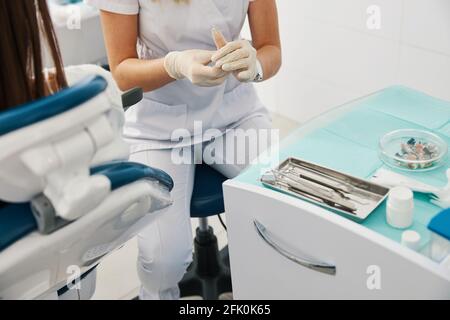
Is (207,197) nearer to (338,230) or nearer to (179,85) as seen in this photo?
(179,85)

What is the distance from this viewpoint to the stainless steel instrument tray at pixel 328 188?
0.97 m

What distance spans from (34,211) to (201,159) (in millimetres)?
821

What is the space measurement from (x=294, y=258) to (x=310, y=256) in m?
0.03

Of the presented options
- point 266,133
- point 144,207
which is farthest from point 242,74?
point 144,207

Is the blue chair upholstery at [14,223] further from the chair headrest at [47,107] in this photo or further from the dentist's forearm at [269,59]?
the dentist's forearm at [269,59]

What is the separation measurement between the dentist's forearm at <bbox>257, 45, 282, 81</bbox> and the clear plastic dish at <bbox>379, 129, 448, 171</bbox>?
49 cm

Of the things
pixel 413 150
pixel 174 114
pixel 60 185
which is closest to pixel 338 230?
pixel 413 150

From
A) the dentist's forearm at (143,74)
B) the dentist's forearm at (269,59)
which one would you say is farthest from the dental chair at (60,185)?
the dentist's forearm at (269,59)

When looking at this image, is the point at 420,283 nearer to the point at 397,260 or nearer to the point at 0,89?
the point at 397,260

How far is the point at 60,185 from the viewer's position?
675mm

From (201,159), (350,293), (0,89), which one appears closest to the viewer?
(0,89)

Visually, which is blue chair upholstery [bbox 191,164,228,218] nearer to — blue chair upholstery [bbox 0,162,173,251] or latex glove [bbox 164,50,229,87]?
latex glove [bbox 164,50,229,87]

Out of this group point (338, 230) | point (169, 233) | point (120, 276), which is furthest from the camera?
point (120, 276)

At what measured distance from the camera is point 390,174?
1044 millimetres
